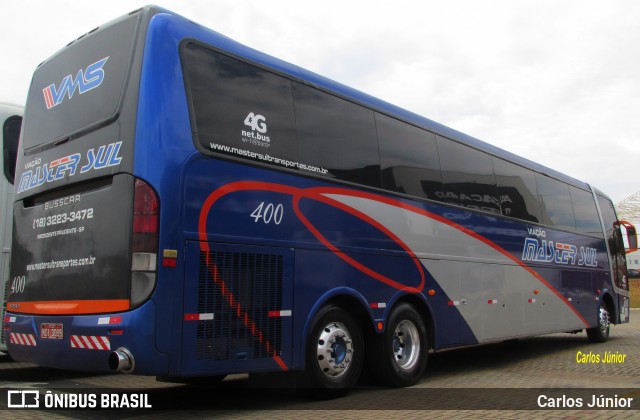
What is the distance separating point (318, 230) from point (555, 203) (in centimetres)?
811

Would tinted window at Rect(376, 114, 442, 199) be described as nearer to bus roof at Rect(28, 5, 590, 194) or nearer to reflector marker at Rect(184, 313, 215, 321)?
bus roof at Rect(28, 5, 590, 194)

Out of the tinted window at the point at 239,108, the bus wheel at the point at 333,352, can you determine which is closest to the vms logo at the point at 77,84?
the tinted window at the point at 239,108

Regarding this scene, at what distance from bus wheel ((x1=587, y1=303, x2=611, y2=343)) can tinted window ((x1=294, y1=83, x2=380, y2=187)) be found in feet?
30.5

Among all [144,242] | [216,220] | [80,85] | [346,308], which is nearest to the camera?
[144,242]

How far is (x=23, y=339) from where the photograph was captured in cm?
595

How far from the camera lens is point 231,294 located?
5.52 metres

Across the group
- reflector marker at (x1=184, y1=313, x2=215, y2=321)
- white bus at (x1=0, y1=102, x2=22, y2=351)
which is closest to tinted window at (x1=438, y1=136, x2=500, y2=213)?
reflector marker at (x1=184, y1=313, x2=215, y2=321)

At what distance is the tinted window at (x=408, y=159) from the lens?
7.91 m

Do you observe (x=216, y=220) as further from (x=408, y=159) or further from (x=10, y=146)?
(x=10, y=146)

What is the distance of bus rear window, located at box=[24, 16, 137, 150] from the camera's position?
5617 mm

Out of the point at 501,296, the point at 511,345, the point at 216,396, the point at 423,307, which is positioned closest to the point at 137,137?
the point at 216,396

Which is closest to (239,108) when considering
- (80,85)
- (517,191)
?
(80,85)

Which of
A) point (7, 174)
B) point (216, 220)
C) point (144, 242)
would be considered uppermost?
point (7, 174)

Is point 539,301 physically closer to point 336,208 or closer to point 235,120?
point 336,208
